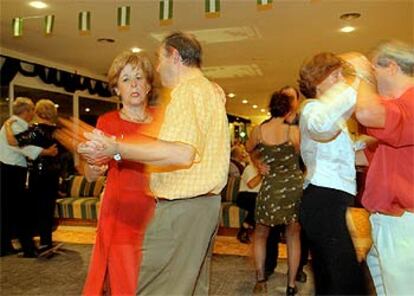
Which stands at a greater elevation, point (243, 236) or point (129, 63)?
point (129, 63)

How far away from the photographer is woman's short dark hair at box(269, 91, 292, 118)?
2.94m

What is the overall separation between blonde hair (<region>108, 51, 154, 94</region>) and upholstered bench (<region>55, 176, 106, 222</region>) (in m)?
3.53

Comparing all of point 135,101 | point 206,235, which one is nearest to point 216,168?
point 206,235

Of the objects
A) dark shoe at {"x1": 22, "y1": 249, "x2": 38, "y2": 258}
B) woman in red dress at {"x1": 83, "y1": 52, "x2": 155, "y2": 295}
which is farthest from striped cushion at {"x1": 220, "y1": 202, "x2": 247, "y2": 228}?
woman in red dress at {"x1": 83, "y1": 52, "x2": 155, "y2": 295}

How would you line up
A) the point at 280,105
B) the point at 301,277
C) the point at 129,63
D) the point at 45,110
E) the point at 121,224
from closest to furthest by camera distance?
the point at 121,224 < the point at 129,63 < the point at 280,105 < the point at 301,277 < the point at 45,110

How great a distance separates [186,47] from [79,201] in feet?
14.4

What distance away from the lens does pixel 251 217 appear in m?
4.32

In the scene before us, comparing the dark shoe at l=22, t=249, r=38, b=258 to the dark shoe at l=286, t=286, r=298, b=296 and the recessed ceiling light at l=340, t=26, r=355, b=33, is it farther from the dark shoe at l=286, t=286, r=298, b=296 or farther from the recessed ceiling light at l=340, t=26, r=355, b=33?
the recessed ceiling light at l=340, t=26, r=355, b=33

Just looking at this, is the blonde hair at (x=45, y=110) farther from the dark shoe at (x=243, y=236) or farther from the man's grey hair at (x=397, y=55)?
the man's grey hair at (x=397, y=55)

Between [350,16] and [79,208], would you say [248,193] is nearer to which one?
[350,16]

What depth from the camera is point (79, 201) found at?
551cm

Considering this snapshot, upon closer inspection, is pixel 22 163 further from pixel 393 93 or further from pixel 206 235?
pixel 393 93

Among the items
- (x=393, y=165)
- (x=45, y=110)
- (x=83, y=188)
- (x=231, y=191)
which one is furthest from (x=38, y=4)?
(x=393, y=165)

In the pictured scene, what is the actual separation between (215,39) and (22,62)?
2691 millimetres
